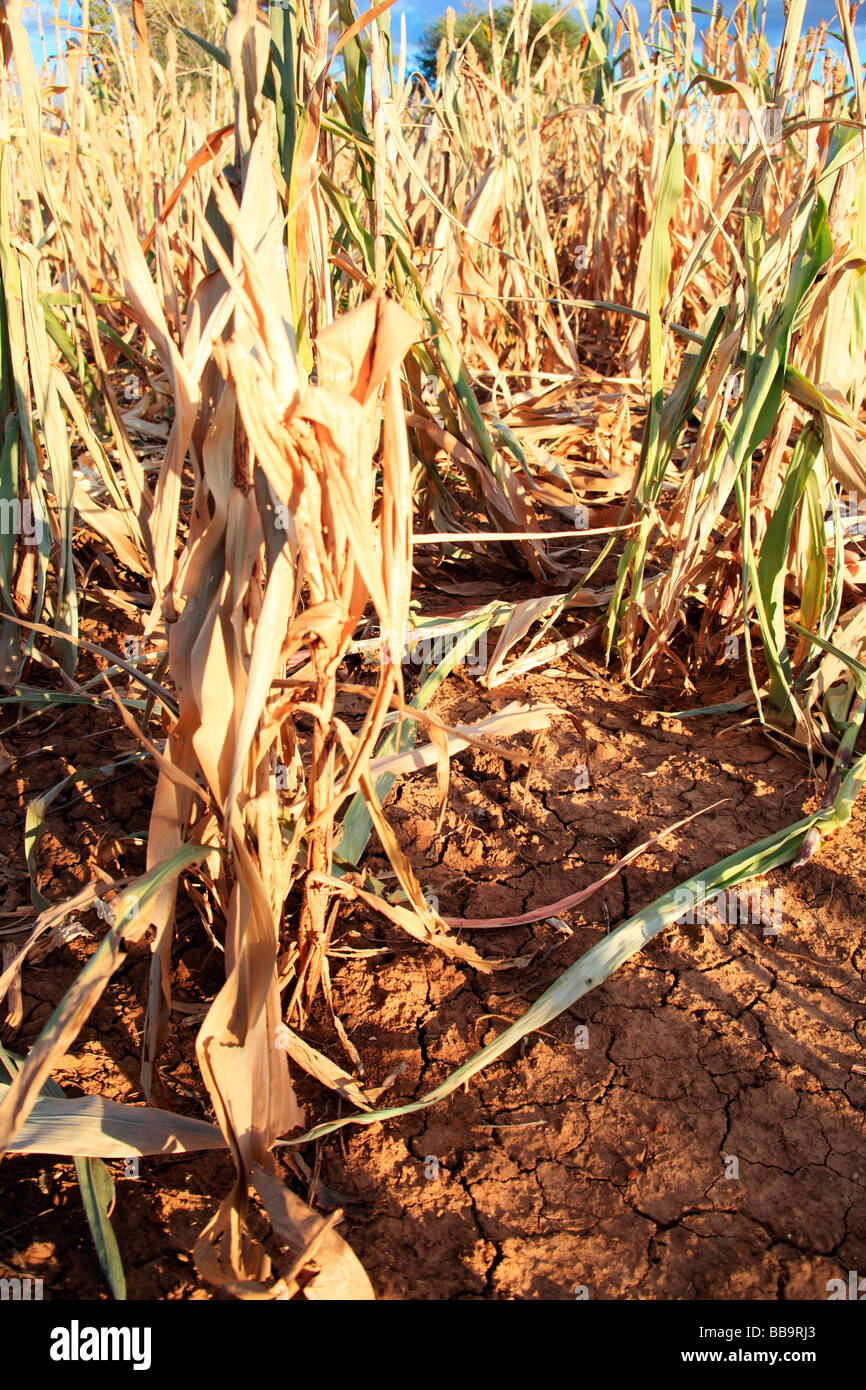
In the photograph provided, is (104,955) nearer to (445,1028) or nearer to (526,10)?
(445,1028)

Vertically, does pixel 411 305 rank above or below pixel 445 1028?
above

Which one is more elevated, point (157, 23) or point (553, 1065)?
point (157, 23)

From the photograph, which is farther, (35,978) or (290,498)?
(35,978)

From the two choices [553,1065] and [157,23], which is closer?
[553,1065]

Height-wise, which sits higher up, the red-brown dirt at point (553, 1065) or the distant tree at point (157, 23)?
the distant tree at point (157, 23)

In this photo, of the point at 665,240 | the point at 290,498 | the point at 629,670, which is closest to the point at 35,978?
the point at 290,498

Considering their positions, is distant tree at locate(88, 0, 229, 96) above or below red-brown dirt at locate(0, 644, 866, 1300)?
above

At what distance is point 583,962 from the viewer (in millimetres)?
1154

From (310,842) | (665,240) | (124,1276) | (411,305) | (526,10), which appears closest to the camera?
(124,1276)

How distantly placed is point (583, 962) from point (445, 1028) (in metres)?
0.21

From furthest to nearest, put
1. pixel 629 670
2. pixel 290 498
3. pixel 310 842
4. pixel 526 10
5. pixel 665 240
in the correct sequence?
pixel 526 10
pixel 629 670
pixel 665 240
pixel 310 842
pixel 290 498

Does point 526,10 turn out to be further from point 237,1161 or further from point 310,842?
point 237,1161

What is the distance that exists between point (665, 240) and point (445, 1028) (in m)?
1.31

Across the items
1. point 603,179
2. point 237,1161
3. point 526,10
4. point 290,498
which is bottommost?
point 237,1161
